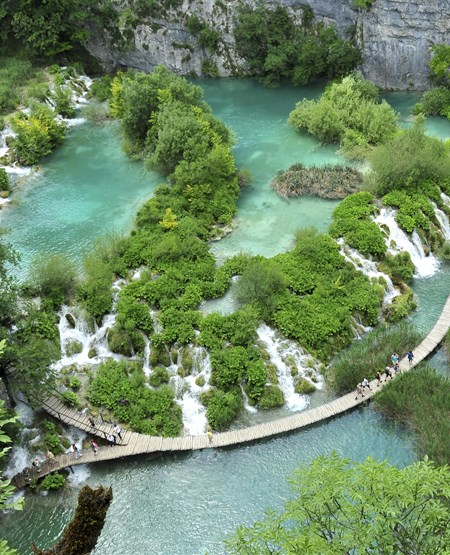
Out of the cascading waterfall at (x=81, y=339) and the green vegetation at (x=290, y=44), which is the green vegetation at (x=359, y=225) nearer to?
the cascading waterfall at (x=81, y=339)

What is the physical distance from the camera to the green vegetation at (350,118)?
43781 mm

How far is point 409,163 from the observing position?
37500mm

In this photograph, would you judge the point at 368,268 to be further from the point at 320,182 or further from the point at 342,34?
the point at 342,34

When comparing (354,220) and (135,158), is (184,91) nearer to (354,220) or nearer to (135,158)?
(135,158)

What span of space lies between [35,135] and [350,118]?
2251cm

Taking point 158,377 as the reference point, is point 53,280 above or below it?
above

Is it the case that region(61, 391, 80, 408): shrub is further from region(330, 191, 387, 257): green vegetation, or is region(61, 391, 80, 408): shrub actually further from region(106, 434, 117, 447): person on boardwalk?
region(330, 191, 387, 257): green vegetation

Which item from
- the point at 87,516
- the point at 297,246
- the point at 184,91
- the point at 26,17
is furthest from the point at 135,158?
the point at 87,516

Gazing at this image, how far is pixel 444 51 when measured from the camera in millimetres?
47625

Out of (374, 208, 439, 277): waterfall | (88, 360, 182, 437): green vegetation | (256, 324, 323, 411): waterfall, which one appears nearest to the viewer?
(88, 360, 182, 437): green vegetation

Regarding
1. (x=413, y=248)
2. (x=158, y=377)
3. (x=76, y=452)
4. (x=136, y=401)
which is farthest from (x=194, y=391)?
(x=413, y=248)

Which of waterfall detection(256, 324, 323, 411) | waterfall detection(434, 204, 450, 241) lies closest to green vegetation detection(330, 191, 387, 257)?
waterfall detection(434, 204, 450, 241)

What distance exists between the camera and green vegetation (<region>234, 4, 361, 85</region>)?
5191 centimetres

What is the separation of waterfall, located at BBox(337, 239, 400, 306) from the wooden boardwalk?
6.44 m
